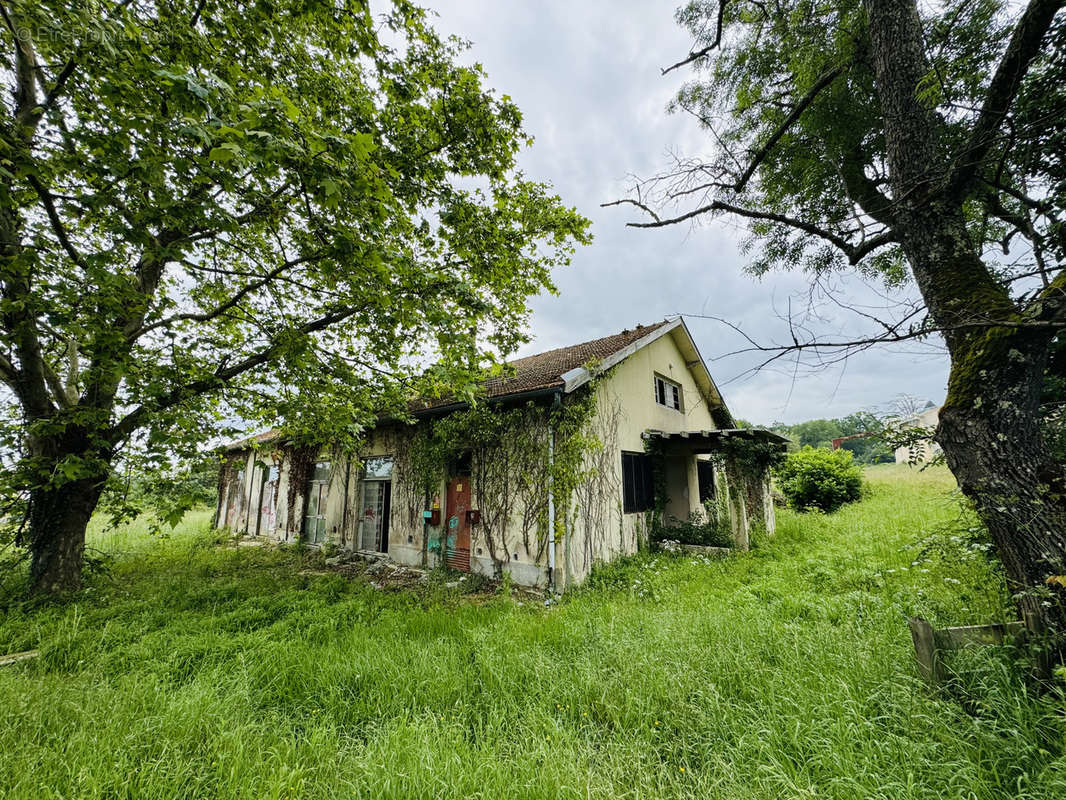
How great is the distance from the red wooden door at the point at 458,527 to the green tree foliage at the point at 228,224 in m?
2.28

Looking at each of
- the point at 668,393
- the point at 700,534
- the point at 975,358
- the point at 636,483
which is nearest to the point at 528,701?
the point at 975,358

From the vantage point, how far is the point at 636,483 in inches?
335

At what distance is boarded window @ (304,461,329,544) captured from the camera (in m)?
10.3

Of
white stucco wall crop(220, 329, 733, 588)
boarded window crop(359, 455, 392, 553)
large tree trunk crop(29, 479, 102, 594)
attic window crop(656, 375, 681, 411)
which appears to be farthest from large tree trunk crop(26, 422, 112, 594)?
attic window crop(656, 375, 681, 411)

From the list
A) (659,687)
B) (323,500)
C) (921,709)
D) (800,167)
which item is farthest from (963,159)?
(323,500)

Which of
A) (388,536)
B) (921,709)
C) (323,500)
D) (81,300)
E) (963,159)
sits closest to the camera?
(921,709)

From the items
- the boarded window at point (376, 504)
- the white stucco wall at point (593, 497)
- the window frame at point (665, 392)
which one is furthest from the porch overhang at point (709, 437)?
the boarded window at point (376, 504)

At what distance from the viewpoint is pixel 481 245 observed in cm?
533

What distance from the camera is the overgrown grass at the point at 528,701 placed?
2.07 meters

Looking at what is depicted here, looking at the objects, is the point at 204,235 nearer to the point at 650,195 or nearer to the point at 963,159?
the point at 650,195

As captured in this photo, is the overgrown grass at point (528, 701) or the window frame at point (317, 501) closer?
the overgrown grass at point (528, 701)

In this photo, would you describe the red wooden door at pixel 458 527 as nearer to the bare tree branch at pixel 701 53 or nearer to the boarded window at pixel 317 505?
the boarded window at pixel 317 505

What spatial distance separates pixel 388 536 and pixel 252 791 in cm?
700

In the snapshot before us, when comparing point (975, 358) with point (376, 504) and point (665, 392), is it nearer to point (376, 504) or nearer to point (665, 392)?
point (665, 392)
